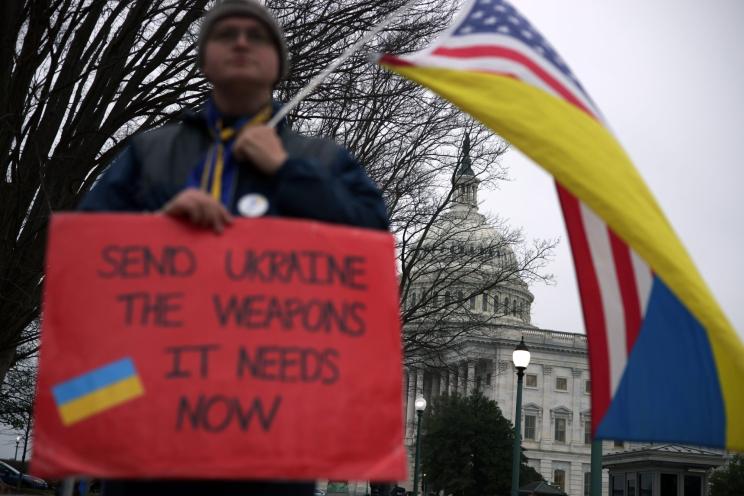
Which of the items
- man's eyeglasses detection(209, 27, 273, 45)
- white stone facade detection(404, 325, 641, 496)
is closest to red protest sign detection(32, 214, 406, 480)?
man's eyeglasses detection(209, 27, 273, 45)

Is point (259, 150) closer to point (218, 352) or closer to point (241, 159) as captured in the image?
point (241, 159)

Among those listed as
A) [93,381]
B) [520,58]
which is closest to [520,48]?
[520,58]

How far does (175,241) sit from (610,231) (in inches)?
65.5

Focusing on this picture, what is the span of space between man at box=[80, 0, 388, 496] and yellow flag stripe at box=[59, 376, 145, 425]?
0.89ft

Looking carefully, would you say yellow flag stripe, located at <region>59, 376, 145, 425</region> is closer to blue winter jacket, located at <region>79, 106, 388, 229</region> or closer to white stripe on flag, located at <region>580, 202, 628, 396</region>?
blue winter jacket, located at <region>79, 106, 388, 229</region>

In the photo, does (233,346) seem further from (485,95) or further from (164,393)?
(485,95)

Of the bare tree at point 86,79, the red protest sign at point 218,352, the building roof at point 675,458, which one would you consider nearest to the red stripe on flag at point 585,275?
the red protest sign at point 218,352

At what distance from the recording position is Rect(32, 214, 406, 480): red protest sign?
8.02ft

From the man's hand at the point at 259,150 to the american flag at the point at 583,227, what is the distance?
2.55 feet

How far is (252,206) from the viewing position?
2.78m

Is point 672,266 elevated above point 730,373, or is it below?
above

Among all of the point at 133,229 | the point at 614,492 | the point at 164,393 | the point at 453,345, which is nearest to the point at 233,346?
the point at 164,393

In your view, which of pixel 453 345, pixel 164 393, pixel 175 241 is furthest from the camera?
pixel 453 345

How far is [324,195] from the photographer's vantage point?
284 centimetres
